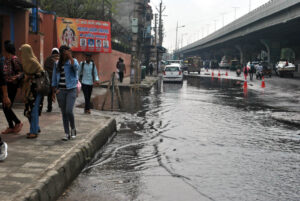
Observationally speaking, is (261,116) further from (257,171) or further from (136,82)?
(136,82)

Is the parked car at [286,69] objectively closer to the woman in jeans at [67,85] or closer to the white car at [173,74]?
the white car at [173,74]

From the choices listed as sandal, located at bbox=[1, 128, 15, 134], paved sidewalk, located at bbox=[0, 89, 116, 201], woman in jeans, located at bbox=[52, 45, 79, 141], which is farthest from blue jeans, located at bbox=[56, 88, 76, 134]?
sandal, located at bbox=[1, 128, 15, 134]

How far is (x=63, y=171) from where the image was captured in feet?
17.3

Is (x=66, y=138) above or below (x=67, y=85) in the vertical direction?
below

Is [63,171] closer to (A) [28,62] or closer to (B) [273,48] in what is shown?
(A) [28,62]

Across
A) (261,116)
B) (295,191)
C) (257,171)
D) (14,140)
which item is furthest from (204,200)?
(261,116)

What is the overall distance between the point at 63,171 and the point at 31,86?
99.3 inches

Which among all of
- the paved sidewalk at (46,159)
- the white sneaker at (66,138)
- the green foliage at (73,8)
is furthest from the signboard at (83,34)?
the white sneaker at (66,138)

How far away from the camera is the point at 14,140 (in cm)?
717

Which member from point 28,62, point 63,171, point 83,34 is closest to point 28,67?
point 28,62

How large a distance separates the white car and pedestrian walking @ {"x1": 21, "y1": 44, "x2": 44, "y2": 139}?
89.8 ft

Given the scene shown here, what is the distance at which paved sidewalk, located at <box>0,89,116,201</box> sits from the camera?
442 centimetres

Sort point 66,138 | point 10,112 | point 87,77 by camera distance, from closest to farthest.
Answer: point 66,138 < point 10,112 < point 87,77

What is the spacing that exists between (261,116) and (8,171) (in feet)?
31.0
